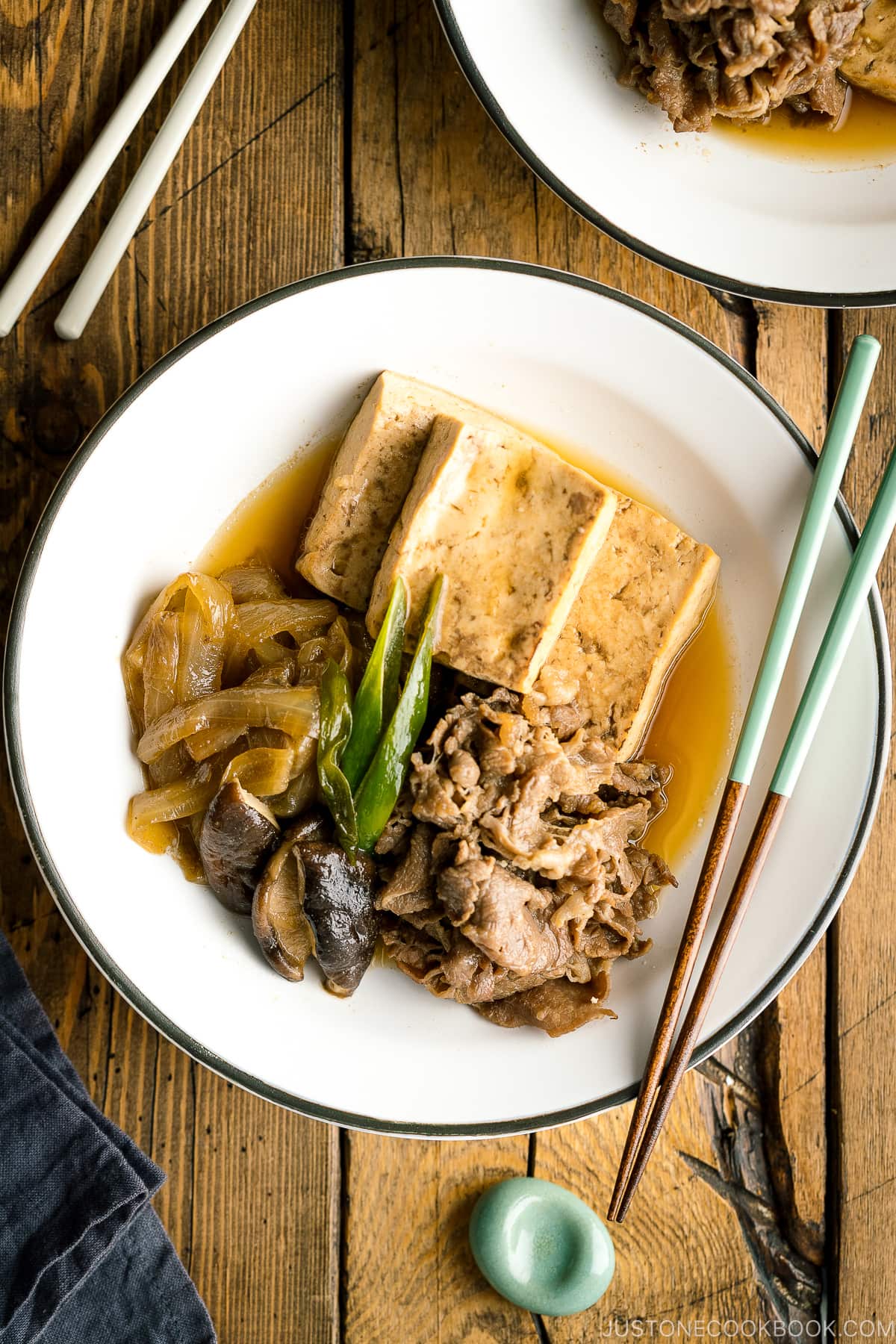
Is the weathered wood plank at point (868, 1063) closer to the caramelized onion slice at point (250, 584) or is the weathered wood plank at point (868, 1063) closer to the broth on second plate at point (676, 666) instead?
the broth on second plate at point (676, 666)

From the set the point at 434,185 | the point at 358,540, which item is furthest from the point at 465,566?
the point at 434,185

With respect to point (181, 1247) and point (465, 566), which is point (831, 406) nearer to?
point (465, 566)

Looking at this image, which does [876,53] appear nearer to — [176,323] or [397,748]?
[176,323]

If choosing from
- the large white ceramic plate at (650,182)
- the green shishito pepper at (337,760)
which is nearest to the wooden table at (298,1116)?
the large white ceramic plate at (650,182)

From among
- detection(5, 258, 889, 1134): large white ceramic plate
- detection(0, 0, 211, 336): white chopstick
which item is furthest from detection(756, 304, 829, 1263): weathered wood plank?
detection(0, 0, 211, 336): white chopstick

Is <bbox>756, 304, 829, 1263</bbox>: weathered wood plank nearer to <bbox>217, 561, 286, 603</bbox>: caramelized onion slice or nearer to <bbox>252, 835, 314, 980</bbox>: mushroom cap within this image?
<bbox>252, 835, 314, 980</bbox>: mushroom cap

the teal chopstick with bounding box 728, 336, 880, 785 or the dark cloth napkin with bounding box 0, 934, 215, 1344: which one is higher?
the teal chopstick with bounding box 728, 336, 880, 785
